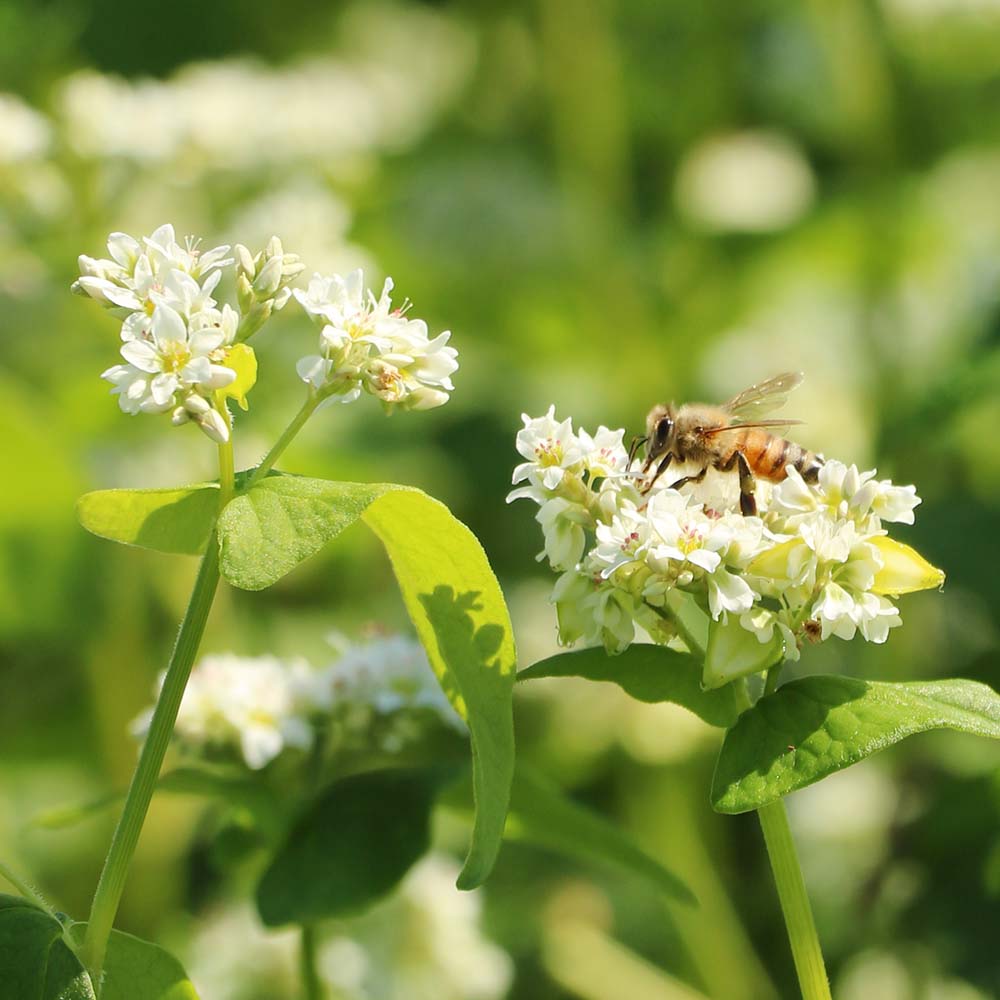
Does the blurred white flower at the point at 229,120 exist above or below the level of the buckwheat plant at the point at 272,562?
above

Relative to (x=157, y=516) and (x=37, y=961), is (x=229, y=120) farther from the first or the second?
(x=37, y=961)

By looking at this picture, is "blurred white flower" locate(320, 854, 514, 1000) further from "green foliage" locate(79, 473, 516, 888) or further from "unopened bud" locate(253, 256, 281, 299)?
"unopened bud" locate(253, 256, 281, 299)

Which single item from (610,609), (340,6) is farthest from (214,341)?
(340,6)

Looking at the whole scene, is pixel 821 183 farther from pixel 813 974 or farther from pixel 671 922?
pixel 813 974

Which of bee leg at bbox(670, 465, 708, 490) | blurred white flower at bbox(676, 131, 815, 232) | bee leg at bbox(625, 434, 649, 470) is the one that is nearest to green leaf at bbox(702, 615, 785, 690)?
bee leg at bbox(625, 434, 649, 470)

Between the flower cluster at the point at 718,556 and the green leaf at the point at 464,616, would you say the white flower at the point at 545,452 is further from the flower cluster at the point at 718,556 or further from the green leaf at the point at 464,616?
the green leaf at the point at 464,616

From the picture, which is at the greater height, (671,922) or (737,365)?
(737,365)

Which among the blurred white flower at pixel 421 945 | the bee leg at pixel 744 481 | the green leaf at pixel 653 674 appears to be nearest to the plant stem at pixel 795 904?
the green leaf at pixel 653 674
